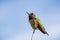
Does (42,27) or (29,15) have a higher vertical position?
(29,15)

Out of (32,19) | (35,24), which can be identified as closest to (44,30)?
(35,24)

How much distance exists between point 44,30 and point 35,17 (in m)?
0.42

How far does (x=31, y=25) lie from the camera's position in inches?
65.4

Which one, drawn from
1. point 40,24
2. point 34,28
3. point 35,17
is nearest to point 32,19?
point 35,17

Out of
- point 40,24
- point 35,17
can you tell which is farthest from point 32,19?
point 40,24

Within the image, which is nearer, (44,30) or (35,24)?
(35,24)

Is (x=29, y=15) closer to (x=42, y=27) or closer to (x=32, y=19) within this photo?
(x=32, y=19)

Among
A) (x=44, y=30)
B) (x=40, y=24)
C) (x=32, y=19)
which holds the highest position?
(x=32, y=19)

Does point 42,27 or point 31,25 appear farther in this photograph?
point 42,27

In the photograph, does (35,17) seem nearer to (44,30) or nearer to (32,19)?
(32,19)

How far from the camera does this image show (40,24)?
75.4 inches

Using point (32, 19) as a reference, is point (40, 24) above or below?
below

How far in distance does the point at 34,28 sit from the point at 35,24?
0.10 meters

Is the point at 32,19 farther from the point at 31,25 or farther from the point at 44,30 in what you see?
the point at 44,30
